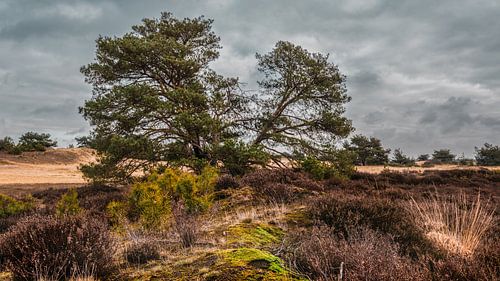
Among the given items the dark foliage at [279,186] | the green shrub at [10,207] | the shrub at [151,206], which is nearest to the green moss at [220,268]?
the shrub at [151,206]

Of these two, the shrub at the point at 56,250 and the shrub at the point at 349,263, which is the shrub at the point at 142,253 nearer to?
the shrub at the point at 56,250

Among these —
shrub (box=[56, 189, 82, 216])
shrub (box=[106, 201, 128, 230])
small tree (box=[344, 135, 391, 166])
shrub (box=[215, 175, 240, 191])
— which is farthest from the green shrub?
small tree (box=[344, 135, 391, 166])

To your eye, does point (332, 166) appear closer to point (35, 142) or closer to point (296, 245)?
point (296, 245)

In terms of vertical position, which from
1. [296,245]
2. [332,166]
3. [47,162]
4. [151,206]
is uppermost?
[47,162]

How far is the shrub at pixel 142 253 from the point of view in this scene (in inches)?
170

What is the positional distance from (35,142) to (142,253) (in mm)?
54394

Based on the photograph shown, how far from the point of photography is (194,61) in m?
18.2

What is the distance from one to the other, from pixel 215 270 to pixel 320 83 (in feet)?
55.2

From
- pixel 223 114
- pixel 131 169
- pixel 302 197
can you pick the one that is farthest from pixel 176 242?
pixel 223 114

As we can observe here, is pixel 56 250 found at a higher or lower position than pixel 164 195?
lower

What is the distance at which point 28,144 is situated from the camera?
48125 mm

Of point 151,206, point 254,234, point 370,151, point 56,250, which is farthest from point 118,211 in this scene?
point 370,151

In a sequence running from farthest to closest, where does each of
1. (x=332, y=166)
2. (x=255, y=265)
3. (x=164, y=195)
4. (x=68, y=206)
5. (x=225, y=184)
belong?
(x=332, y=166) → (x=225, y=184) → (x=68, y=206) → (x=164, y=195) → (x=255, y=265)

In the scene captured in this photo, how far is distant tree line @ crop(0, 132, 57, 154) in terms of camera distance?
45406 mm
